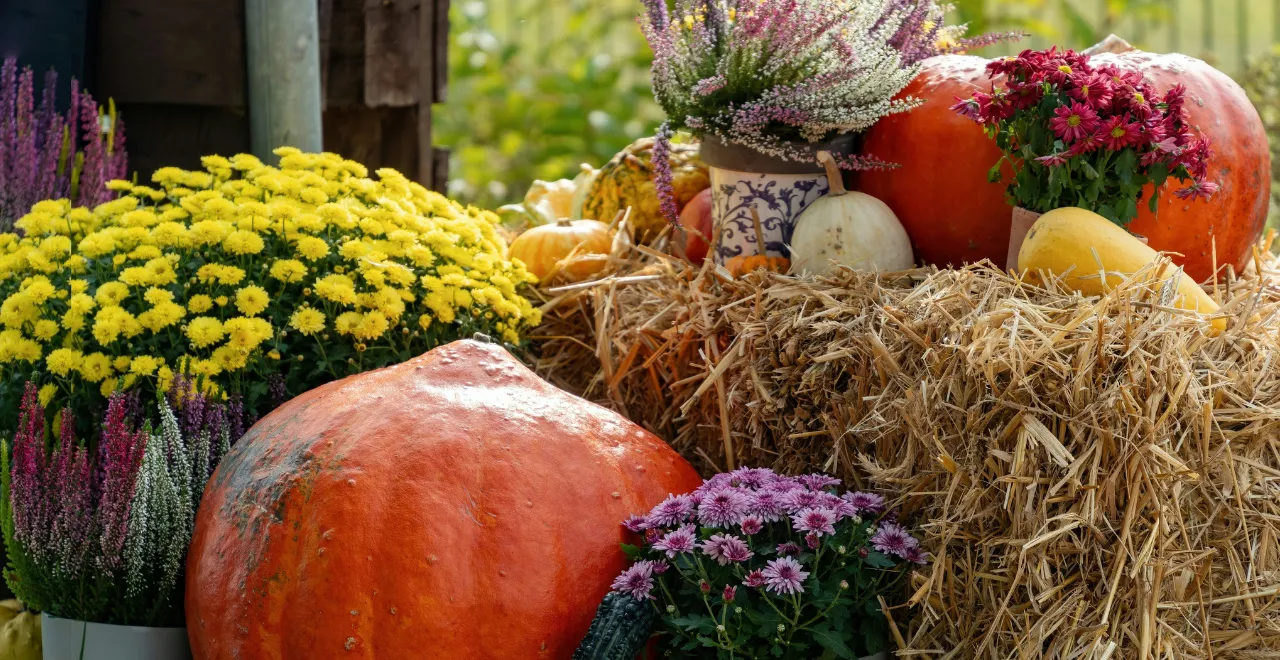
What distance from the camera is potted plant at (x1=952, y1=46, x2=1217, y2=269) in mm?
2039

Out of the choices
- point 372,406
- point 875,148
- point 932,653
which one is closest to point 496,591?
point 372,406

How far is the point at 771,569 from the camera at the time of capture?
5.71ft

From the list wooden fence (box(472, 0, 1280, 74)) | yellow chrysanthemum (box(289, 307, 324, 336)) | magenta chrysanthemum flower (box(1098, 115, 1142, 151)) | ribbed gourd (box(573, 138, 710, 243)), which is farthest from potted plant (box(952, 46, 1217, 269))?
wooden fence (box(472, 0, 1280, 74))

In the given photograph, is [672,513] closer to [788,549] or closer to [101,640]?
[788,549]

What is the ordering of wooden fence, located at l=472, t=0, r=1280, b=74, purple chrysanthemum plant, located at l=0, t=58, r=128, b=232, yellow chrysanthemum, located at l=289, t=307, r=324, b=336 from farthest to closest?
wooden fence, located at l=472, t=0, r=1280, b=74, purple chrysanthemum plant, located at l=0, t=58, r=128, b=232, yellow chrysanthemum, located at l=289, t=307, r=324, b=336

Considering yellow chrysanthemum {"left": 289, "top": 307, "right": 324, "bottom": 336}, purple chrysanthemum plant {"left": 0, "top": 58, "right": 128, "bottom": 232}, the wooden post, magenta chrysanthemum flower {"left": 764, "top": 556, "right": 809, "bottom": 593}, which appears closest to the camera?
magenta chrysanthemum flower {"left": 764, "top": 556, "right": 809, "bottom": 593}

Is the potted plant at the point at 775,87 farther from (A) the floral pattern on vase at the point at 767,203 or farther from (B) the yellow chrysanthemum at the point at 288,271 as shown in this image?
(B) the yellow chrysanthemum at the point at 288,271

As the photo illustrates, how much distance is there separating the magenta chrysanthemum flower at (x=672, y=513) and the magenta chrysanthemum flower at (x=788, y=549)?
0.18 m

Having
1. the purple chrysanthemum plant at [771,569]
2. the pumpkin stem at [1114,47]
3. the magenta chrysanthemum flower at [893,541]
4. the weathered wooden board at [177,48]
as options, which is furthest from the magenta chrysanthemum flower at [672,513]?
the weathered wooden board at [177,48]

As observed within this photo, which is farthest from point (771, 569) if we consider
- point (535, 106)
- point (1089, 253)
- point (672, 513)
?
point (535, 106)

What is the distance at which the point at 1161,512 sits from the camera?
1.71m

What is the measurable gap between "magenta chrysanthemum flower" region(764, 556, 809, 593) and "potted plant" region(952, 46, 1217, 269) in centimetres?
89

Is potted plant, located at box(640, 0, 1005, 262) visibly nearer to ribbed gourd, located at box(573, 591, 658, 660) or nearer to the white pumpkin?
the white pumpkin

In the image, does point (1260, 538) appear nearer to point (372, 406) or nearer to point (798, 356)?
point (798, 356)
